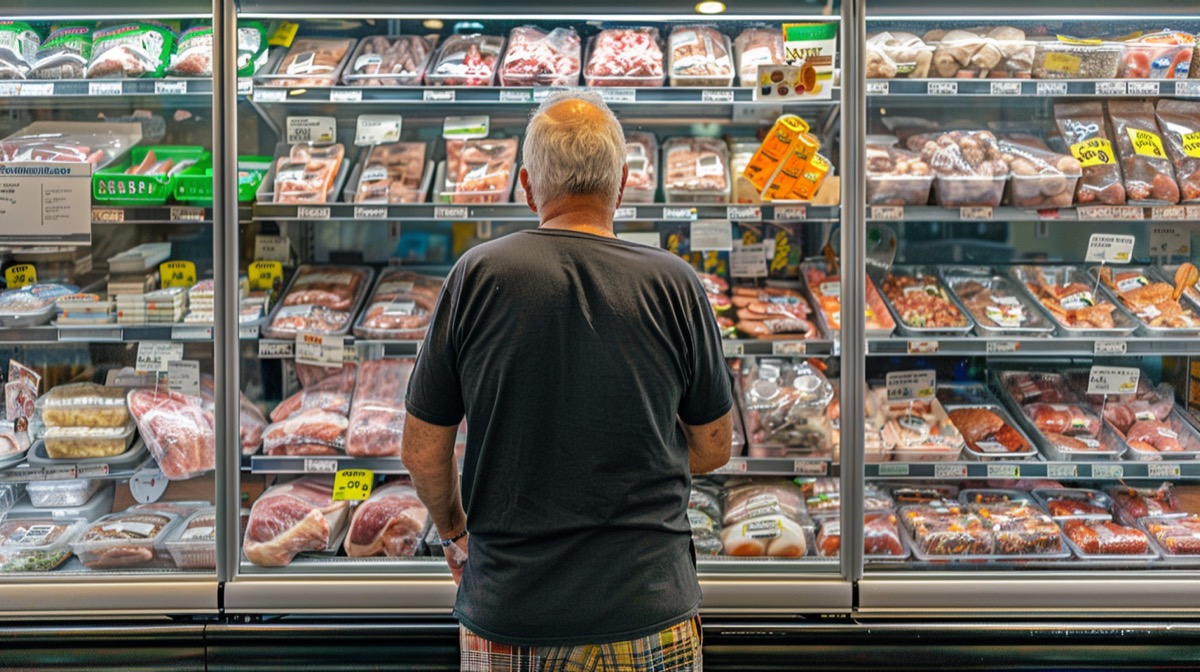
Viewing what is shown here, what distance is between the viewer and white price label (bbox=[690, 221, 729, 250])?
2.73 meters

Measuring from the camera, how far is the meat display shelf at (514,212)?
253cm

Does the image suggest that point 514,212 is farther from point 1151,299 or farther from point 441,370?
point 1151,299

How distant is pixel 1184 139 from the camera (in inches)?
110

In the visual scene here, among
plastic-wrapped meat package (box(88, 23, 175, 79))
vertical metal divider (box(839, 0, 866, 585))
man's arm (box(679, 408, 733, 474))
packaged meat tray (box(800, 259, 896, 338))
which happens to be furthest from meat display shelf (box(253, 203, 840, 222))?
man's arm (box(679, 408, 733, 474))

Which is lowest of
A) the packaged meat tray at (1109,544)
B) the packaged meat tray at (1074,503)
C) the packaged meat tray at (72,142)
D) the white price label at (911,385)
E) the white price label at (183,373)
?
the packaged meat tray at (1109,544)

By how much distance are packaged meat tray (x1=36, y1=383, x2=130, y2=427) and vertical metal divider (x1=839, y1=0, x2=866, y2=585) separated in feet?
6.93

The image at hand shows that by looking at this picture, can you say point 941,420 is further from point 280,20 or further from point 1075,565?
point 280,20

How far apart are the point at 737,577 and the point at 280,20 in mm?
2227

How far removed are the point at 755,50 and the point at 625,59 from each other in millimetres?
407

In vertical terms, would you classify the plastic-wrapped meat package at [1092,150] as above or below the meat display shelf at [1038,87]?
below

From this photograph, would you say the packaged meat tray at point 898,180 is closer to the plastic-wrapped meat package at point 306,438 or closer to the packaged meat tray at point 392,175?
the packaged meat tray at point 392,175

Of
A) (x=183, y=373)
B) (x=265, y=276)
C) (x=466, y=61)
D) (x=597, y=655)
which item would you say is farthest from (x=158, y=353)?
(x=597, y=655)

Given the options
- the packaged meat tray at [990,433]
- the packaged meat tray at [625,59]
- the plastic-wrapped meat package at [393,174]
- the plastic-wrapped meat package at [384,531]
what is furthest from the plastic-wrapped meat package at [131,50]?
the packaged meat tray at [990,433]

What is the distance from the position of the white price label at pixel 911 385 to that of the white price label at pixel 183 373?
2082 millimetres
